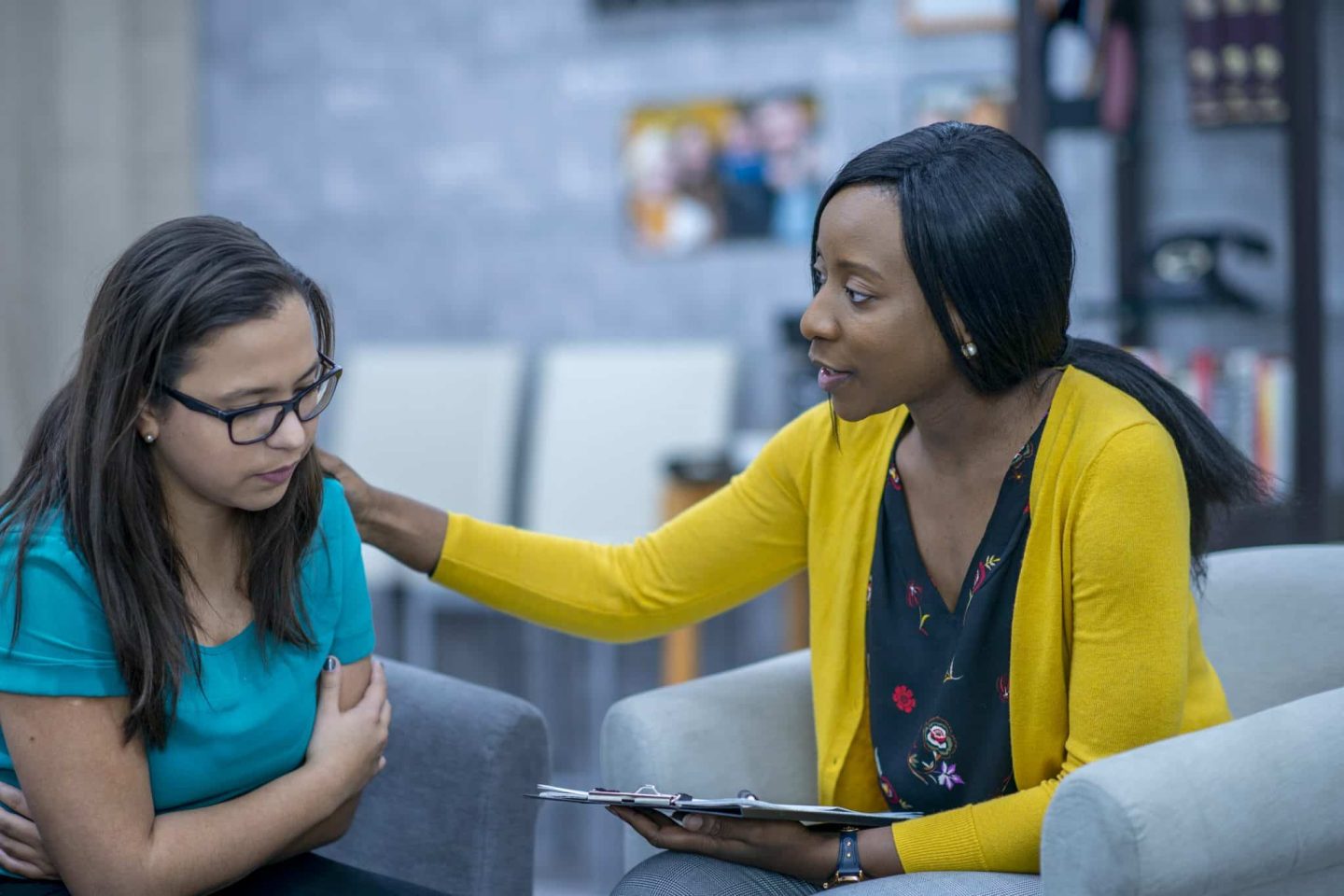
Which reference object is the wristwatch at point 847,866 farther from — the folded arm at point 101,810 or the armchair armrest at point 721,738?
the folded arm at point 101,810

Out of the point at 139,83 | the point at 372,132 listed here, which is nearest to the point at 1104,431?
the point at 372,132

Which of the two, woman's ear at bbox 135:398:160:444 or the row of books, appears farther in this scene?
the row of books

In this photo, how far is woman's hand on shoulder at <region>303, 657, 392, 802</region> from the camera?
134 cm

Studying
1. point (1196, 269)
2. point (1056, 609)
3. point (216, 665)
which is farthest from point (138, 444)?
point (1196, 269)

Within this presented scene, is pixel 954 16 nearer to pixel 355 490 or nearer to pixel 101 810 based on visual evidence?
pixel 355 490

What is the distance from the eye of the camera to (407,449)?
3686 mm

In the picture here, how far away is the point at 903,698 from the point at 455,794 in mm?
483

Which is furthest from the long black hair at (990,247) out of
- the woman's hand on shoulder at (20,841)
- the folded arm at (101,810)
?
the woman's hand on shoulder at (20,841)

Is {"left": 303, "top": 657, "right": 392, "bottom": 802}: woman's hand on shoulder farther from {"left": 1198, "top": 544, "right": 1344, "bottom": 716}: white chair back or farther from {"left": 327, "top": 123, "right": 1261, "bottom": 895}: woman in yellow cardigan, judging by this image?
{"left": 1198, "top": 544, "right": 1344, "bottom": 716}: white chair back

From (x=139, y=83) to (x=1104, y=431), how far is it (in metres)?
3.37

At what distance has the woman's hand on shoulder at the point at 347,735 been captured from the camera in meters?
1.34

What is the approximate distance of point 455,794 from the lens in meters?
1.50

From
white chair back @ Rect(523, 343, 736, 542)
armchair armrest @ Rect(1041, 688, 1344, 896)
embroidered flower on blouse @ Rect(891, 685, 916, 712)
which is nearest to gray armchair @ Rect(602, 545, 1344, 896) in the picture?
armchair armrest @ Rect(1041, 688, 1344, 896)

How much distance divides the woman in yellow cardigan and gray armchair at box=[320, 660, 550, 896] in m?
0.18
